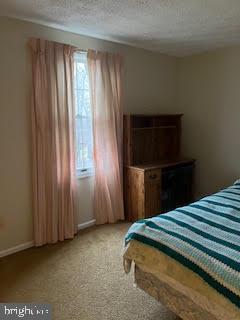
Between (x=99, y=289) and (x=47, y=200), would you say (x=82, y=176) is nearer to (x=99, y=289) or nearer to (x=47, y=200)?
(x=47, y=200)

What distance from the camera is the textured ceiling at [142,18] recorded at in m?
2.21

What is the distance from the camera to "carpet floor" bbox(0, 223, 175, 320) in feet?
6.31

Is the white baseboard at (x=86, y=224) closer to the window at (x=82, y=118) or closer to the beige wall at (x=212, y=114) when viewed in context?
the window at (x=82, y=118)

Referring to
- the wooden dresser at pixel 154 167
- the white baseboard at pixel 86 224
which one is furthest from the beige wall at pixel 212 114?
the white baseboard at pixel 86 224

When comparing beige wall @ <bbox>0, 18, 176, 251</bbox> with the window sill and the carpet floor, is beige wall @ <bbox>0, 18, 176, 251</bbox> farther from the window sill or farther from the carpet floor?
the window sill

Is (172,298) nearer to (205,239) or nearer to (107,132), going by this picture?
Answer: (205,239)

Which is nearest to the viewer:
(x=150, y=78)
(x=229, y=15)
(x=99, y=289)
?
(x=99, y=289)

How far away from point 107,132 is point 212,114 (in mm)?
1690

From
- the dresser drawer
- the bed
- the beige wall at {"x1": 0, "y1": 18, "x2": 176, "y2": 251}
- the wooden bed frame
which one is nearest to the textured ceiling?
the beige wall at {"x1": 0, "y1": 18, "x2": 176, "y2": 251}

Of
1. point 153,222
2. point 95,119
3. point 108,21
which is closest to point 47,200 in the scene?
point 95,119

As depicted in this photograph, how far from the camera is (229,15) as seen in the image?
246 cm

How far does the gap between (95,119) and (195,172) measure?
1.95 meters

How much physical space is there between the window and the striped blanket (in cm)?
153

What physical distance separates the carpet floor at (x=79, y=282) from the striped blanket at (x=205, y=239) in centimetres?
55
